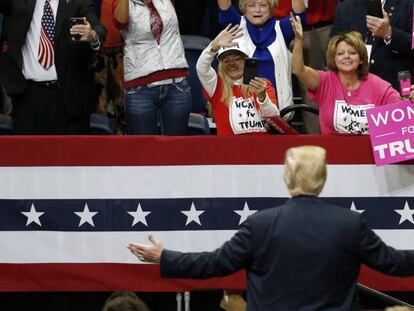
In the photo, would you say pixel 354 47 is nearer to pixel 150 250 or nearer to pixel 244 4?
pixel 244 4

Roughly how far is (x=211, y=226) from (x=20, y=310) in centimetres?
189

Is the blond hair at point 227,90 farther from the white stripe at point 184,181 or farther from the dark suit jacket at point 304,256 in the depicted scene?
the dark suit jacket at point 304,256

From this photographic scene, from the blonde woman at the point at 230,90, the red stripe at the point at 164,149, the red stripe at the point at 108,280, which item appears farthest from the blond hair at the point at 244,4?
the red stripe at the point at 108,280

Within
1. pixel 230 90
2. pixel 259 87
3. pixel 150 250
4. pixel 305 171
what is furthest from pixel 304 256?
pixel 230 90

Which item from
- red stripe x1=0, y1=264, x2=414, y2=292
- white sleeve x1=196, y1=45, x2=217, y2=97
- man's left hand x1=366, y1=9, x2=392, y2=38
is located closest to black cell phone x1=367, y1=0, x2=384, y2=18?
man's left hand x1=366, y1=9, x2=392, y2=38

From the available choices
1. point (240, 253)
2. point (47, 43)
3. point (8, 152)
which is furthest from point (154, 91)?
point (240, 253)

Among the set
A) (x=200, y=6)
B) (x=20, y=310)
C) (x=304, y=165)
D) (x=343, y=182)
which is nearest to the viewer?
(x=304, y=165)

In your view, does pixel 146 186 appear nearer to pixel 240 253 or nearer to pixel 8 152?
pixel 8 152

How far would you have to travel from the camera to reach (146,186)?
8.30 meters

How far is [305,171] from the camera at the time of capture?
19.9 feet

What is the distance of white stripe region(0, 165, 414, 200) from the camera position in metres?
8.23

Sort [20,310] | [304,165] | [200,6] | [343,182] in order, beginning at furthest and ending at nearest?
[200,6] < [20,310] < [343,182] < [304,165]

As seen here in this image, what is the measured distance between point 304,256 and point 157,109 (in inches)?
144

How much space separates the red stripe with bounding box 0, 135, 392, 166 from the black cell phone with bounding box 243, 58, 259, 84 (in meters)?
0.43
